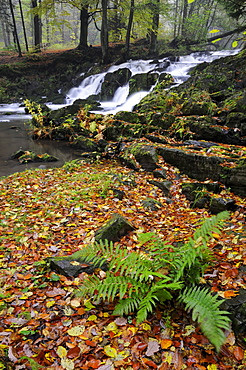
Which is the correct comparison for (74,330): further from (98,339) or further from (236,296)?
(236,296)

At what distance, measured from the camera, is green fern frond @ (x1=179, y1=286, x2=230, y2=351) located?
1.74 m

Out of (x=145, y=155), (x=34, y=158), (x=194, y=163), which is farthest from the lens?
(x=34, y=158)

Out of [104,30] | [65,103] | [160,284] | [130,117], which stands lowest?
[160,284]

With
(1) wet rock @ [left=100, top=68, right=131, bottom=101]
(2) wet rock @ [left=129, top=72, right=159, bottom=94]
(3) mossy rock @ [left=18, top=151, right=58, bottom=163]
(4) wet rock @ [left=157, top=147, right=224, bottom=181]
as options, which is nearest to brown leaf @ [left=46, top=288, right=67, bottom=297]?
(4) wet rock @ [left=157, top=147, right=224, bottom=181]

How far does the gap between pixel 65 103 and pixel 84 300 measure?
18652mm

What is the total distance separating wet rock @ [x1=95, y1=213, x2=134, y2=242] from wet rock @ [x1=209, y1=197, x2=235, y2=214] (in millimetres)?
2013

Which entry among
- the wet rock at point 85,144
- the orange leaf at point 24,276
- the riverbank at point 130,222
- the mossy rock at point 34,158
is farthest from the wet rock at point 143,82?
the orange leaf at point 24,276

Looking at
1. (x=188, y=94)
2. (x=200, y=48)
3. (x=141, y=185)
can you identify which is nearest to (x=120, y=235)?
(x=141, y=185)

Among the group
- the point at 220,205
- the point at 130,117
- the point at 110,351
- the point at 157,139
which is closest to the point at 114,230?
the point at 110,351

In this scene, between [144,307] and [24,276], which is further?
[24,276]

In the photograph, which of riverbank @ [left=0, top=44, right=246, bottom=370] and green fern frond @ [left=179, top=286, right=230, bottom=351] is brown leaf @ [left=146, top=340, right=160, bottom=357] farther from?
green fern frond @ [left=179, top=286, right=230, bottom=351]

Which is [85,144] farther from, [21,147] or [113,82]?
[113,82]

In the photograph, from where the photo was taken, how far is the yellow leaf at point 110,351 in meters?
1.93

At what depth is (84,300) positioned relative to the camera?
252cm
